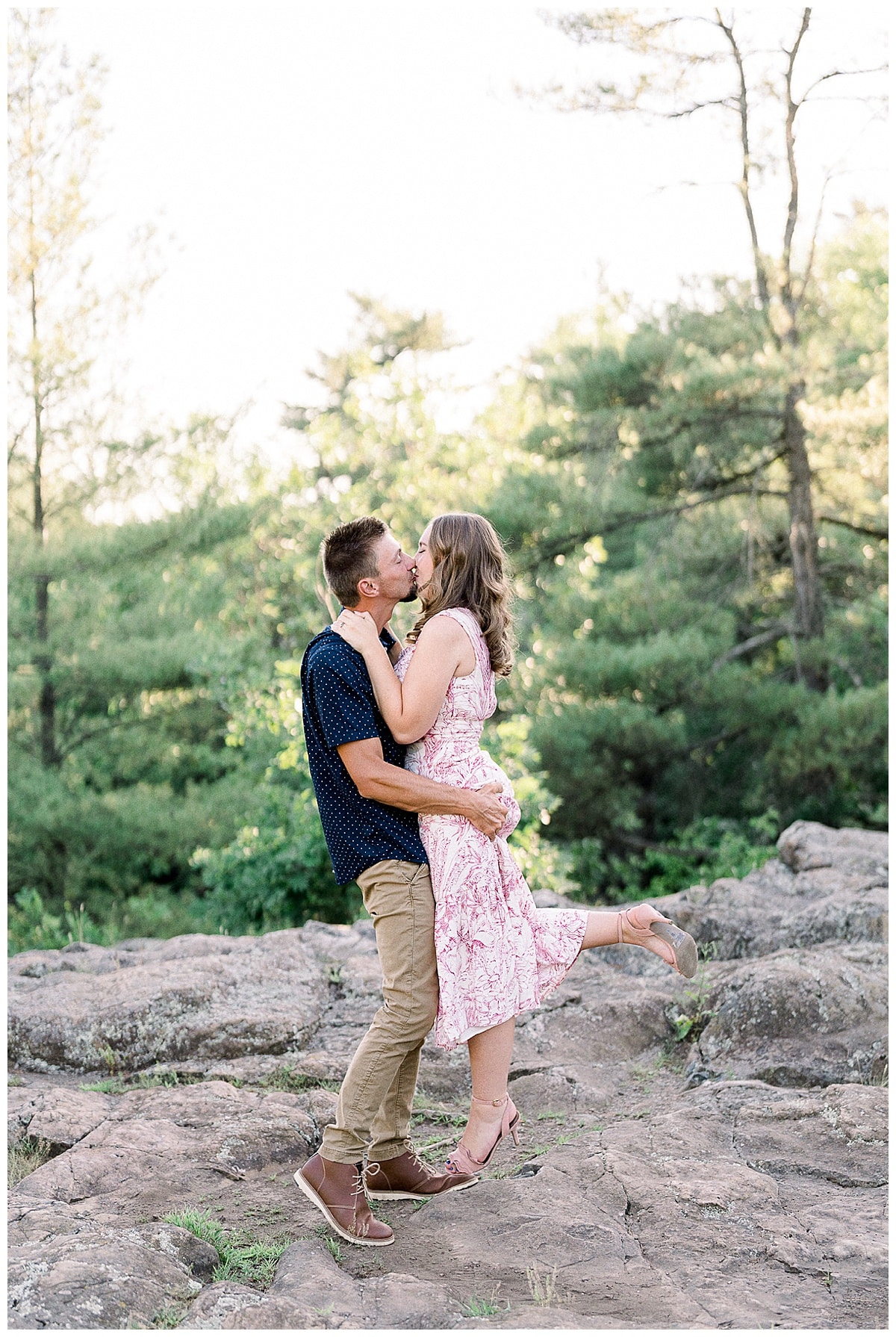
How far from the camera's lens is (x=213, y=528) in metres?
9.22

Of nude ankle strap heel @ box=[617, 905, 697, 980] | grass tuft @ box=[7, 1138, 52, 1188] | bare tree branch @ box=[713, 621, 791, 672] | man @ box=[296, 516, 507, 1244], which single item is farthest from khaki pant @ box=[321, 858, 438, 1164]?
bare tree branch @ box=[713, 621, 791, 672]

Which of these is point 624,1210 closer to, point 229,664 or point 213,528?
point 229,664

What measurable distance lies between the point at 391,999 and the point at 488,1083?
37 cm

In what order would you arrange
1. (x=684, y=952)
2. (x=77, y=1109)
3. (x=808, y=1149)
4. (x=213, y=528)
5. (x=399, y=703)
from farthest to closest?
1. (x=213, y=528)
2. (x=77, y=1109)
3. (x=808, y=1149)
4. (x=684, y=952)
5. (x=399, y=703)

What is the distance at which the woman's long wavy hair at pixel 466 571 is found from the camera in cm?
288

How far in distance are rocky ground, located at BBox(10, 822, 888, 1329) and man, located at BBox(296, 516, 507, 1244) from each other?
5.2 inches

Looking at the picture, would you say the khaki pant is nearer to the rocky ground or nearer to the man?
the man

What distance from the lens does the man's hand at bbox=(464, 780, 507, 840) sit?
283 centimetres

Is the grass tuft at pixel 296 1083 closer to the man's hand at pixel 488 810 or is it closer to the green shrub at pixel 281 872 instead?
the man's hand at pixel 488 810

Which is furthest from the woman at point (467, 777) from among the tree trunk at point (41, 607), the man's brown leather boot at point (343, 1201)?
the tree trunk at point (41, 607)

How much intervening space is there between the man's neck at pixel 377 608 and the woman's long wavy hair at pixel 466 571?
0.31 feet

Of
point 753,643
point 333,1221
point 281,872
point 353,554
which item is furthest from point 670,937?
point 753,643

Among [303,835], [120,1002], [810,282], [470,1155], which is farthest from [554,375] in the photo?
[470,1155]

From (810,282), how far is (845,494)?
2061 mm
